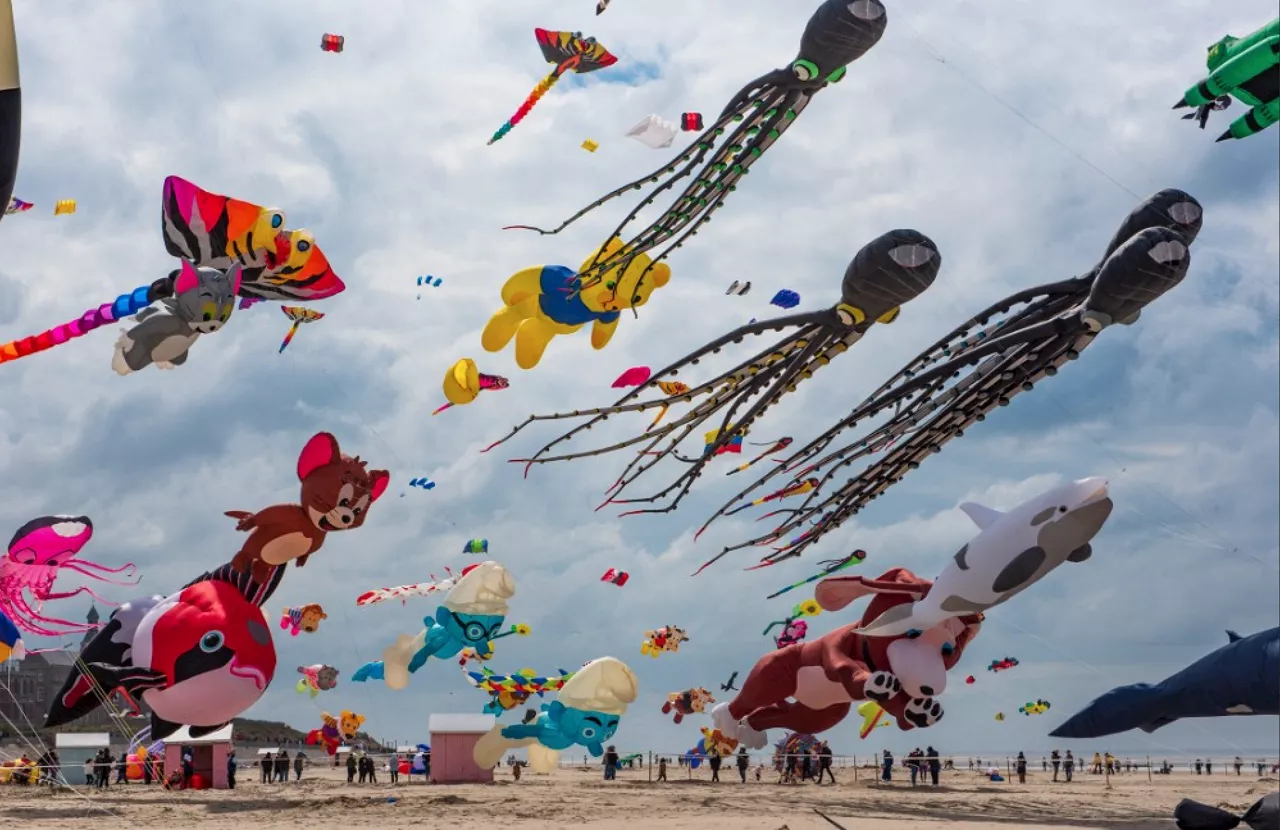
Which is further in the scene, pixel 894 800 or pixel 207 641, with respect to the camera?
pixel 894 800

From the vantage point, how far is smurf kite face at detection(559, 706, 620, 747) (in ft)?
68.6

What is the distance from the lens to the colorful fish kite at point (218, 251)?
52.3 feet

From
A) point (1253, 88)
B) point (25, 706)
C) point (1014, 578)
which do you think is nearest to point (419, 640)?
point (1014, 578)

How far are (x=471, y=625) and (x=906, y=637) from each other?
29.2 feet

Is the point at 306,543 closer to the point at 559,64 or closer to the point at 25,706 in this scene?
the point at 559,64

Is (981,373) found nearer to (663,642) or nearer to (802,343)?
(802,343)

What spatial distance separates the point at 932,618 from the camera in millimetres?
15109

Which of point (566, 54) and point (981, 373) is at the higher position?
point (566, 54)

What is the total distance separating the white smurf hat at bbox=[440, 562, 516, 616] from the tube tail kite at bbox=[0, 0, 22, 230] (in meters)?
15.4

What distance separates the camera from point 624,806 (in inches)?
656

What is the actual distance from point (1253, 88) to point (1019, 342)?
8.80 feet

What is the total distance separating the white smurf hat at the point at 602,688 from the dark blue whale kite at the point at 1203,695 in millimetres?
9930

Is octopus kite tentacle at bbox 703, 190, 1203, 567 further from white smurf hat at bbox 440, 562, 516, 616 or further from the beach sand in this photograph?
white smurf hat at bbox 440, 562, 516, 616

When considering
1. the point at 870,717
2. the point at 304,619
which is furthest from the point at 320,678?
the point at 870,717
